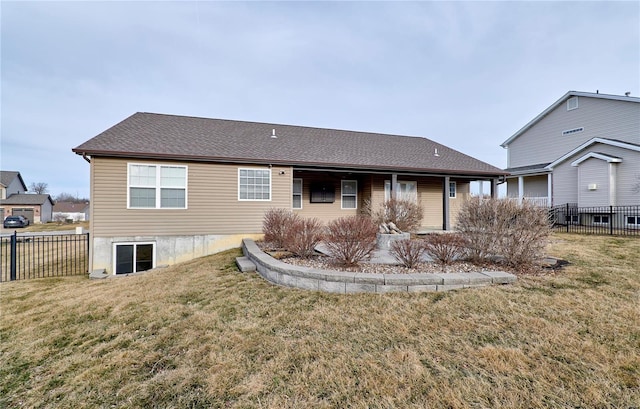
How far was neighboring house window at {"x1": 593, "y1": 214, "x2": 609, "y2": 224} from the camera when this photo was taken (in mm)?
13078

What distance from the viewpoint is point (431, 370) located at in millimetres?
2363

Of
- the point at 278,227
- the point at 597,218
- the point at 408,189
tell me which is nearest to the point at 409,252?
the point at 278,227

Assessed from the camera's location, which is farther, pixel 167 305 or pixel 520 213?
pixel 520 213

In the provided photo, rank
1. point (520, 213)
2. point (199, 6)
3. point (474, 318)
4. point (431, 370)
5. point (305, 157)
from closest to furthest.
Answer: point (431, 370)
point (474, 318)
point (520, 213)
point (199, 6)
point (305, 157)

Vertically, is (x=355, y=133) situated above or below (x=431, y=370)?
above

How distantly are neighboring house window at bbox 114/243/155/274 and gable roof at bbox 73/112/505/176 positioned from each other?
9.55 ft

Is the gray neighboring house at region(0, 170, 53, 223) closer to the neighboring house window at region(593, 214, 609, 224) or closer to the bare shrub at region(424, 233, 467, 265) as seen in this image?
the bare shrub at region(424, 233, 467, 265)

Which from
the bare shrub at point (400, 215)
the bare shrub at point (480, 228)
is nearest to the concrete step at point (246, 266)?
the bare shrub at point (480, 228)

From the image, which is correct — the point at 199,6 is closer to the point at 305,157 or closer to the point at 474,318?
the point at 305,157

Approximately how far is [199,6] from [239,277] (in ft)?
32.7

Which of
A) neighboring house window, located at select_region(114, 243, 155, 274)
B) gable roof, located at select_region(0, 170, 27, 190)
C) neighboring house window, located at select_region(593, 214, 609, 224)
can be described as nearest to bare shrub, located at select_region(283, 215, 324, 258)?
neighboring house window, located at select_region(114, 243, 155, 274)

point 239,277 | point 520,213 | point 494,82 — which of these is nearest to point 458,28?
point 494,82

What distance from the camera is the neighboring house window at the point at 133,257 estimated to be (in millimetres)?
8188

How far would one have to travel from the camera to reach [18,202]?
3925 centimetres
